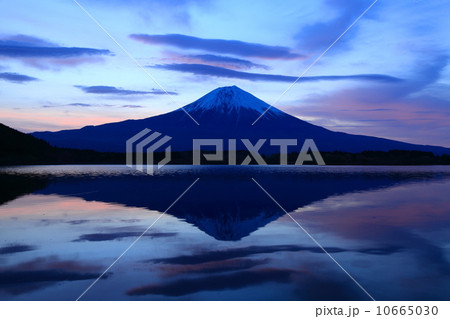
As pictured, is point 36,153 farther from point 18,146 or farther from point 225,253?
point 225,253

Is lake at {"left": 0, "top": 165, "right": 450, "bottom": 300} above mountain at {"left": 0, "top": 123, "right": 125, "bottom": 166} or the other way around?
the other way around

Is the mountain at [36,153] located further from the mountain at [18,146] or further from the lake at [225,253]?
the lake at [225,253]

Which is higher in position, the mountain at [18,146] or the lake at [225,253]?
the mountain at [18,146]

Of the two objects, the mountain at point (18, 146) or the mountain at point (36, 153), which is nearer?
the mountain at point (18, 146)

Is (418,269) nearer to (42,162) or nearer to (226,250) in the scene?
(226,250)

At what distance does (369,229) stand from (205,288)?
8458mm

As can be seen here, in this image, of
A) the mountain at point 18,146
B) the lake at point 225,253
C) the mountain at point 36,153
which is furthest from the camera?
the mountain at point 36,153

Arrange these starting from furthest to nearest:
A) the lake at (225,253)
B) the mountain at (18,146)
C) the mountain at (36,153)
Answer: the mountain at (36,153), the mountain at (18,146), the lake at (225,253)

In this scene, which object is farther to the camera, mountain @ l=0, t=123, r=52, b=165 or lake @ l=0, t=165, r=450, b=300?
mountain @ l=0, t=123, r=52, b=165

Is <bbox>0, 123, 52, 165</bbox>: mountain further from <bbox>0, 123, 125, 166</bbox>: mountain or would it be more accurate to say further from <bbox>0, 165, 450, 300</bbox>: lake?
<bbox>0, 165, 450, 300</bbox>: lake

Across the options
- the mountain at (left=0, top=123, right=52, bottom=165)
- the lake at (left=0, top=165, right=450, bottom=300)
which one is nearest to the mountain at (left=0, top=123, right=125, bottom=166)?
the mountain at (left=0, top=123, right=52, bottom=165)

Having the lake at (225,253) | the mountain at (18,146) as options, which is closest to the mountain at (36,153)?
the mountain at (18,146)

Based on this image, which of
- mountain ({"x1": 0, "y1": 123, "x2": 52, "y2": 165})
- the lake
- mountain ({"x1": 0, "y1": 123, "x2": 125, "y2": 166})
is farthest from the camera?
mountain ({"x1": 0, "y1": 123, "x2": 125, "y2": 166})
